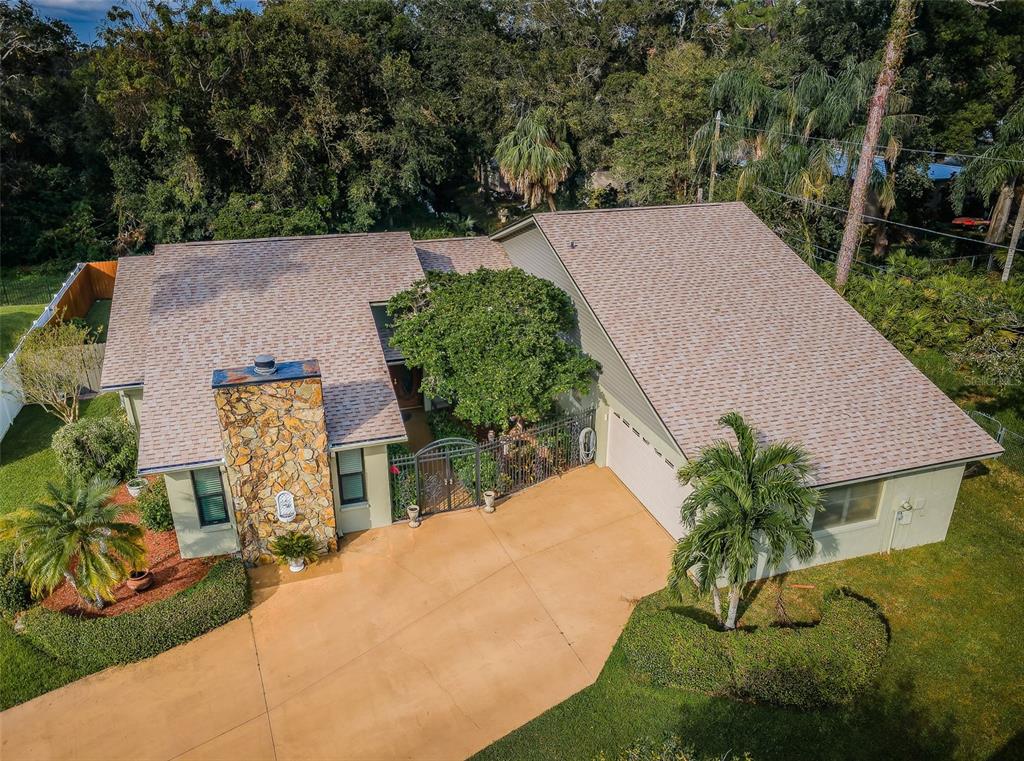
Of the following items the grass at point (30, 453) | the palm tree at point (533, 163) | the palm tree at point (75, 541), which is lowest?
the grass at point (30, 453)

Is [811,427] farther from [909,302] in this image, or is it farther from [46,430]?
[46,430]

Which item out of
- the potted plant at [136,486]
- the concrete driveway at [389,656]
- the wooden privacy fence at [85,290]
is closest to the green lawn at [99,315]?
the wooden privacy fence at [85,290]

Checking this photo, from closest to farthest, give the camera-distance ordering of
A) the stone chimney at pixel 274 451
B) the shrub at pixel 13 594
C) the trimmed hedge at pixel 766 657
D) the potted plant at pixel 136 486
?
the trimmed hedge at pixel 766 657 < the shrub at pixel 13 594 < the stone chimney at pixel 274 451 < the potted plant at pixel 136 486

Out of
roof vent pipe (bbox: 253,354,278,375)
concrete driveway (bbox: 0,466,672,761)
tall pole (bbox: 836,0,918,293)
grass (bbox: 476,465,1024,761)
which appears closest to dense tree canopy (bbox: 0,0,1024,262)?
tall pole (bbox: 836,0,918,293)

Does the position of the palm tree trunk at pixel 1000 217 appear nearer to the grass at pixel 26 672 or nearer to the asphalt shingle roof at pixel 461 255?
the asphalt shingle roof at pixel 461 255

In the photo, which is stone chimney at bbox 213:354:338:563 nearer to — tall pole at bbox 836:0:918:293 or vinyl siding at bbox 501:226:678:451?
vinyl siding at bbox 501:226:678:451

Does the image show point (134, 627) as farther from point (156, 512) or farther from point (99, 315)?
point (99, 315)
